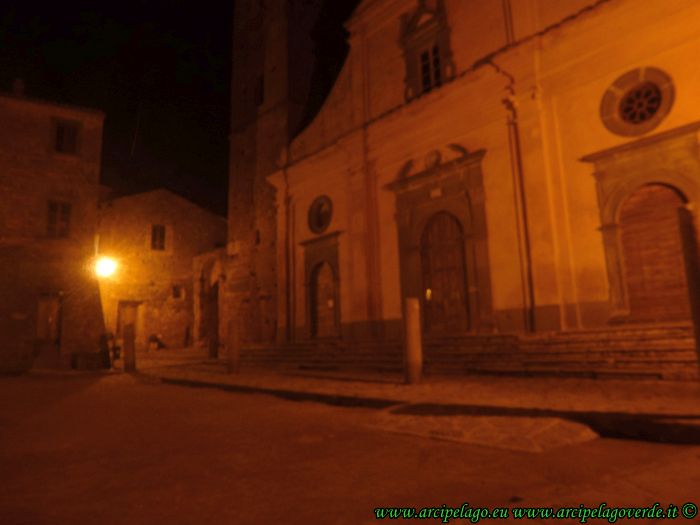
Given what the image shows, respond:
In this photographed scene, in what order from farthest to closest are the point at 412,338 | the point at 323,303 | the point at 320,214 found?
the point at 320,214
the point at 323,303
the point at 412,338

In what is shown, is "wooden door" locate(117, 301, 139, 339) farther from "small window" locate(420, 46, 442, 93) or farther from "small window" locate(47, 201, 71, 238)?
"small window" locate(420, 46, 442, 93)

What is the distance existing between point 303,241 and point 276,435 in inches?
452

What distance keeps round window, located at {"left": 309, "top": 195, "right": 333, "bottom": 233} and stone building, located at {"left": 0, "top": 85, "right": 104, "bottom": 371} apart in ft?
26.0

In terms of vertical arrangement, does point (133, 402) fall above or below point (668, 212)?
below

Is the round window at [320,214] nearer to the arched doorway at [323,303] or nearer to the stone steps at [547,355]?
the arched doorway at [323,303]

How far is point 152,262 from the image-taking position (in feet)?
88.0

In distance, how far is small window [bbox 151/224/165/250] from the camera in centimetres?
2705

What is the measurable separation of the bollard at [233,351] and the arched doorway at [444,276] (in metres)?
4.62

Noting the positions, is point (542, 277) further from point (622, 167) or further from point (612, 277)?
point (622, 167)

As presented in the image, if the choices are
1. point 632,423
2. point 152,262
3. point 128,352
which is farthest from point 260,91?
point 632,423

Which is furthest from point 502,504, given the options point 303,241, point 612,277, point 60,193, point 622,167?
point 60,193

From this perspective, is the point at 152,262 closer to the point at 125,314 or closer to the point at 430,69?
the point at 125,314

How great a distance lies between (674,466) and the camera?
11.0 ft

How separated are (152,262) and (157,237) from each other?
1403 mm
